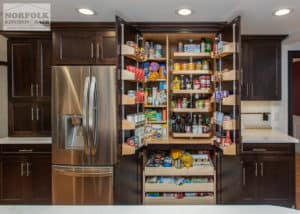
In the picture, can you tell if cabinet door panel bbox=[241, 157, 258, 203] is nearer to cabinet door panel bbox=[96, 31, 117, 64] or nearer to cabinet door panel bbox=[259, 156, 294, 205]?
cabinet door panel bbox=[259, 156, 294, 205]

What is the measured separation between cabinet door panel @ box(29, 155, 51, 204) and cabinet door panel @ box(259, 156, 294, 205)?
265 centimetres

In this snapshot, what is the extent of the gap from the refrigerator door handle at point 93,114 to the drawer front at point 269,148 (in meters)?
1.82

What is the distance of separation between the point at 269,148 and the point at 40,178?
286 cm

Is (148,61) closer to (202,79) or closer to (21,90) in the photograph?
(202,79)

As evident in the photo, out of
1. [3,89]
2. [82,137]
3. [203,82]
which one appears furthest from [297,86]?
[3,89]

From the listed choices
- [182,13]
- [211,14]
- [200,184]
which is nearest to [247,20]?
[211,14]

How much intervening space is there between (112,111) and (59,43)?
3.52 ft

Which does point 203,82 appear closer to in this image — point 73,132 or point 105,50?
point 105,50

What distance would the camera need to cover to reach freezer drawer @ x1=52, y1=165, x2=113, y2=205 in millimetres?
2568

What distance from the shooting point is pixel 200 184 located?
2949 mm

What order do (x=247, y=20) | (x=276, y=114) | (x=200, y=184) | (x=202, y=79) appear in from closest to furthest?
1. (x=247, y=20)
2. (x=200, y=184)
3. (x=202, y=79)
4. (x=276, y=114)

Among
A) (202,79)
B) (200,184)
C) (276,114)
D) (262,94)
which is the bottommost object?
(200,184)

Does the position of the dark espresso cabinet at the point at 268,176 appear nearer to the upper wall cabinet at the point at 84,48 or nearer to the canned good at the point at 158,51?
the canned good at the point at 158,51

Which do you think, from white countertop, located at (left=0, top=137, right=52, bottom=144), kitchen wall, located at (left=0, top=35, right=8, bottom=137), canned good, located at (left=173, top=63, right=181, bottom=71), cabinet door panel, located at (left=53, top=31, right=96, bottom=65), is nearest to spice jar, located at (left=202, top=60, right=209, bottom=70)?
canned good, located at (left=173, top=63, right=181, bottom=71)
